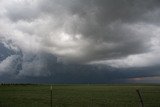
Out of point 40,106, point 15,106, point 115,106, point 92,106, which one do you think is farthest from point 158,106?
point 15,106

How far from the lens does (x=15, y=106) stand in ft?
106

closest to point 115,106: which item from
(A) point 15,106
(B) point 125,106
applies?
(B) point 125,106

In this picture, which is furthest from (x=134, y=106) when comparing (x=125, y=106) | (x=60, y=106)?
(x=60, y=106)

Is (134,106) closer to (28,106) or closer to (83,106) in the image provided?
(83,106)

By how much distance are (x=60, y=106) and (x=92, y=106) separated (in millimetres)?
3835

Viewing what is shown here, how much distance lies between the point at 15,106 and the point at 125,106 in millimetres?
13021

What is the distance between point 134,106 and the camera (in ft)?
109

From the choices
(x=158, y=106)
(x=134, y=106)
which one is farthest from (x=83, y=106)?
(x=158, y=106)

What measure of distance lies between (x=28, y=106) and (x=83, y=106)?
6586mm

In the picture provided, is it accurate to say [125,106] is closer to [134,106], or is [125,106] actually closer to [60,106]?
[134,106]

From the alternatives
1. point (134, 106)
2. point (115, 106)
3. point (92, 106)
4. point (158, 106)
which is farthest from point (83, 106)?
point (158, 106)

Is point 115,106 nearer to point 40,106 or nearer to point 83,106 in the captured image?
point 83,106

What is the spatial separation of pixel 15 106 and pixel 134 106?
1421 centimetres

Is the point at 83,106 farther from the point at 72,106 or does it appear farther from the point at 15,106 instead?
the point at 15,106
